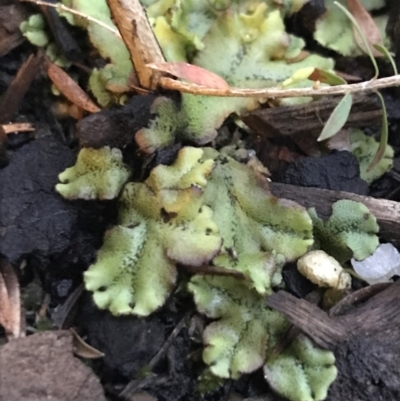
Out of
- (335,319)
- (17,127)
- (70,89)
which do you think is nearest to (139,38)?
(70,89)

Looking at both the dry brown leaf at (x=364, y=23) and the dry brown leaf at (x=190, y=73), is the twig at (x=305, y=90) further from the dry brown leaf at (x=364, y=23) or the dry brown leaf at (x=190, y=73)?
the dry brown leaf at (x=364, y=23)

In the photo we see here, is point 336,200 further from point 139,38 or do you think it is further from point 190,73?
point 139,38

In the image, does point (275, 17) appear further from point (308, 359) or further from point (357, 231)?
point (308, 359)

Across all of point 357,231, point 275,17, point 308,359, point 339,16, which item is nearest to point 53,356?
point 308,359

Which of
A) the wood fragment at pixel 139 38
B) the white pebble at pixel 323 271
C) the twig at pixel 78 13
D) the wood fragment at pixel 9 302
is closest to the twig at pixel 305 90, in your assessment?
the wood fragment at pixel 139 38

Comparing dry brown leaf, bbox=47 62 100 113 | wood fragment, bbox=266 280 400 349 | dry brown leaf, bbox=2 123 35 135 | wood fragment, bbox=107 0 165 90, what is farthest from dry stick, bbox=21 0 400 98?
wood fragment, bbox=266 280 400 349
